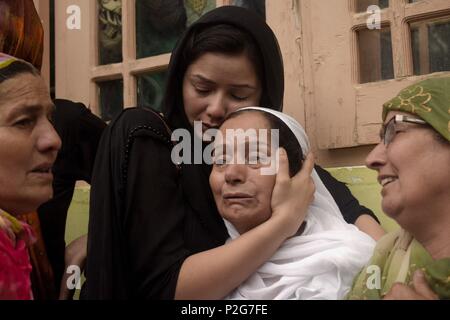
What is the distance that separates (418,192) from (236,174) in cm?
39

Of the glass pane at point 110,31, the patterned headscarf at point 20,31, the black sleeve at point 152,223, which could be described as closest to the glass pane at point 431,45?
the black sleeve at point 152,223

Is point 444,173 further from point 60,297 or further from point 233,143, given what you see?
point 60,297

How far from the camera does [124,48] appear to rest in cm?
220

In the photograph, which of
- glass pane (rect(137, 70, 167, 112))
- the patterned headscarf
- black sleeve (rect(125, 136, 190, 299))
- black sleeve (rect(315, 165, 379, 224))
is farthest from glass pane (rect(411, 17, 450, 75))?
the patterned headscarf

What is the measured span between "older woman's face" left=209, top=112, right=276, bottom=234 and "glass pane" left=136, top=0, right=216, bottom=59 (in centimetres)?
94

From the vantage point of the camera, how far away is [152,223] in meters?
1.29

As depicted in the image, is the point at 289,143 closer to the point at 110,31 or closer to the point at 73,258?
the point at 73,258

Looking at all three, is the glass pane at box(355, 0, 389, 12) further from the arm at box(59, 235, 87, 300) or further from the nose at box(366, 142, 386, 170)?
the arm at box(59, 235, 87, 300)

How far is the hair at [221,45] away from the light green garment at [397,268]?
58 centimetres

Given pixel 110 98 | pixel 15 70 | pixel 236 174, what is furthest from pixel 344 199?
pixel 110 98

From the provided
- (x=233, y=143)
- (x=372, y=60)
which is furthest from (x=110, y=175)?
(x=372, y=60)

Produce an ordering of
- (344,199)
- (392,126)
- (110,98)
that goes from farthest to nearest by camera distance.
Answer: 1. (110,98)
2. (344,199)
3. (392,126)

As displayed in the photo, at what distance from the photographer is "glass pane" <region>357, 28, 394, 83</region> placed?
63.9 inches

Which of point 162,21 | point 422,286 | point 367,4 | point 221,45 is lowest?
point 422,286
